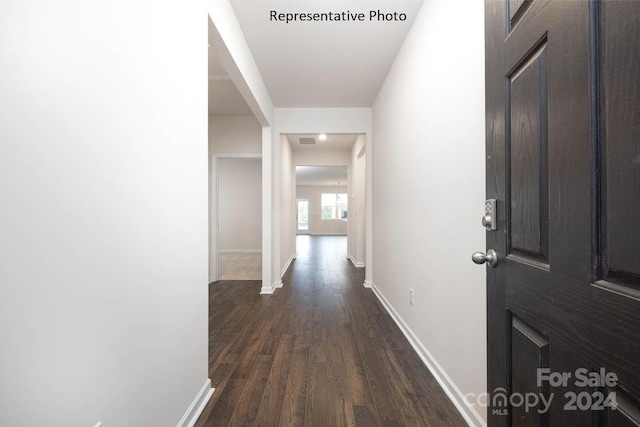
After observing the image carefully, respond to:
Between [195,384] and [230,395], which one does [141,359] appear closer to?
[195,384]

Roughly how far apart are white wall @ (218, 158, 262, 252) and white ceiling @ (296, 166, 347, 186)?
1902 millimetres

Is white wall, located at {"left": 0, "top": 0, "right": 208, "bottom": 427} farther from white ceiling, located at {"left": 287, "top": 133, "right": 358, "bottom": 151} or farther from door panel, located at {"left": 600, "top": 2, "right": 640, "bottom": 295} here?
white ceiling, located at {"left": 287, "top": 133, "right": 358, "bottom": 151}

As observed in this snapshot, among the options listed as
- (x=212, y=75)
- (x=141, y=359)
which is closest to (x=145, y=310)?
(x=141, y=359)

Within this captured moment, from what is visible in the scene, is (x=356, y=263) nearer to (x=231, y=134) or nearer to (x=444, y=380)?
(x=231, y=134)

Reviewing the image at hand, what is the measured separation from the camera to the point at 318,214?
1493cm

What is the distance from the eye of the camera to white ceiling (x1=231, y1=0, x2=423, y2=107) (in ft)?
7.05

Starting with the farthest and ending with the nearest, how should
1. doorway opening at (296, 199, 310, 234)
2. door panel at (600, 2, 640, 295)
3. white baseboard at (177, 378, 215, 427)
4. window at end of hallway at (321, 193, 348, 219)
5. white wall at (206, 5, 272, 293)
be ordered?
1. doorway opening at (296, 199, 310, 234)
2. window at end of hallway at (321, 193, 348, 219)
3. white wall at (206, 5, 272, 293)
4. white baseboard at (177, 378, 215, 427)
5. door panel at (600, 2, 640, 295)

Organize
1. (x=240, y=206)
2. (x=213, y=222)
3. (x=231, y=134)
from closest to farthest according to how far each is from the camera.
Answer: (x=213, y=222)
(x=231, y=134)
(x=240, y=206)

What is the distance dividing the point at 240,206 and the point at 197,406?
6.69m

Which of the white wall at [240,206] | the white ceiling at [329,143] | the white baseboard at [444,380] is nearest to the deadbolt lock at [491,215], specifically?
the white baseboard at [444,380]

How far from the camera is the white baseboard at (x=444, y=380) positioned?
4.64 feet

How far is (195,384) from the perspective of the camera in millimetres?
1500

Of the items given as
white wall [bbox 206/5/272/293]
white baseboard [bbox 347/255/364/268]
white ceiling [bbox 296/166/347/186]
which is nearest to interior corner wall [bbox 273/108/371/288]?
white wall [bbox 206/5/272/293]

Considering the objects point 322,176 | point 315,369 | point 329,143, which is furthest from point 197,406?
point 322,176
